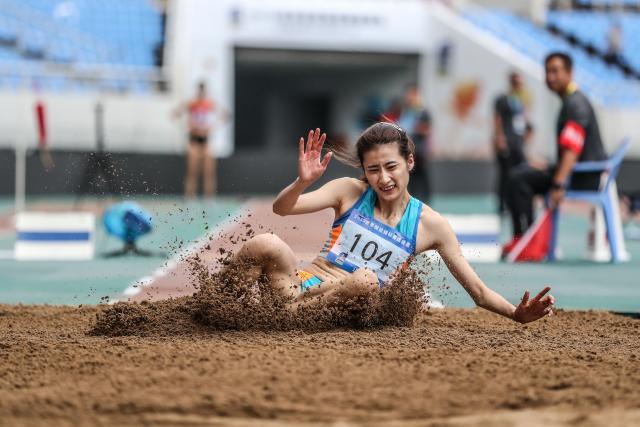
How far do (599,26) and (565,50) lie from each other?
8.02ft

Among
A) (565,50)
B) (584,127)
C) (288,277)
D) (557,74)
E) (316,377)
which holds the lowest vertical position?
(316,377)

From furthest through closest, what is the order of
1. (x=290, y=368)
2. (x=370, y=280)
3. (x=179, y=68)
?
1. (x=179, y=68)
2. (x=370, y=280)
3. (x=290, y=368)

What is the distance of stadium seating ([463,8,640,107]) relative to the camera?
26578 millimetres

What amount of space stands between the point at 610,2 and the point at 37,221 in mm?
25287

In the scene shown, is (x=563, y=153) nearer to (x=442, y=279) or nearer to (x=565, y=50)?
(x=442, y=279)

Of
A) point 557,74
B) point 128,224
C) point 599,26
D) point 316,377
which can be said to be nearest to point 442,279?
point 557,74

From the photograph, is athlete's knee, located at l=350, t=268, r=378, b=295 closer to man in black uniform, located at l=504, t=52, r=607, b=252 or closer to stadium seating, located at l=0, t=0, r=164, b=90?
man in black uniform, located at l=504, t=52, r=607, b=252

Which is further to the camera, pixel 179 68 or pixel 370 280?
pixel 179 68

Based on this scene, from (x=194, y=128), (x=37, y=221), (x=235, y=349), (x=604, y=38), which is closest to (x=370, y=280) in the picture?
(x=235, y=349)

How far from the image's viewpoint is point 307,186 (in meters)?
5.74

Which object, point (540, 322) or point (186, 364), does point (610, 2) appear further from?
point (186, 364)

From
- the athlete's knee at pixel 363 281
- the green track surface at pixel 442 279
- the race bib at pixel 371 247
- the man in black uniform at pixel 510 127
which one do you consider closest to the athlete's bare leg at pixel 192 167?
the man in black uniform at pixel 510 127

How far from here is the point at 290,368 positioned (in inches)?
185

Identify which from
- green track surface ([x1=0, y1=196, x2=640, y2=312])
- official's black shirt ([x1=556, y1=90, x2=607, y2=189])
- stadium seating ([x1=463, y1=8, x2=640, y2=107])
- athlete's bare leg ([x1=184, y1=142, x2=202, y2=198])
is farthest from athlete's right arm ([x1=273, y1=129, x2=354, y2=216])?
stadium seating ([x1=463, y1=8, x2=640, y2=107])
